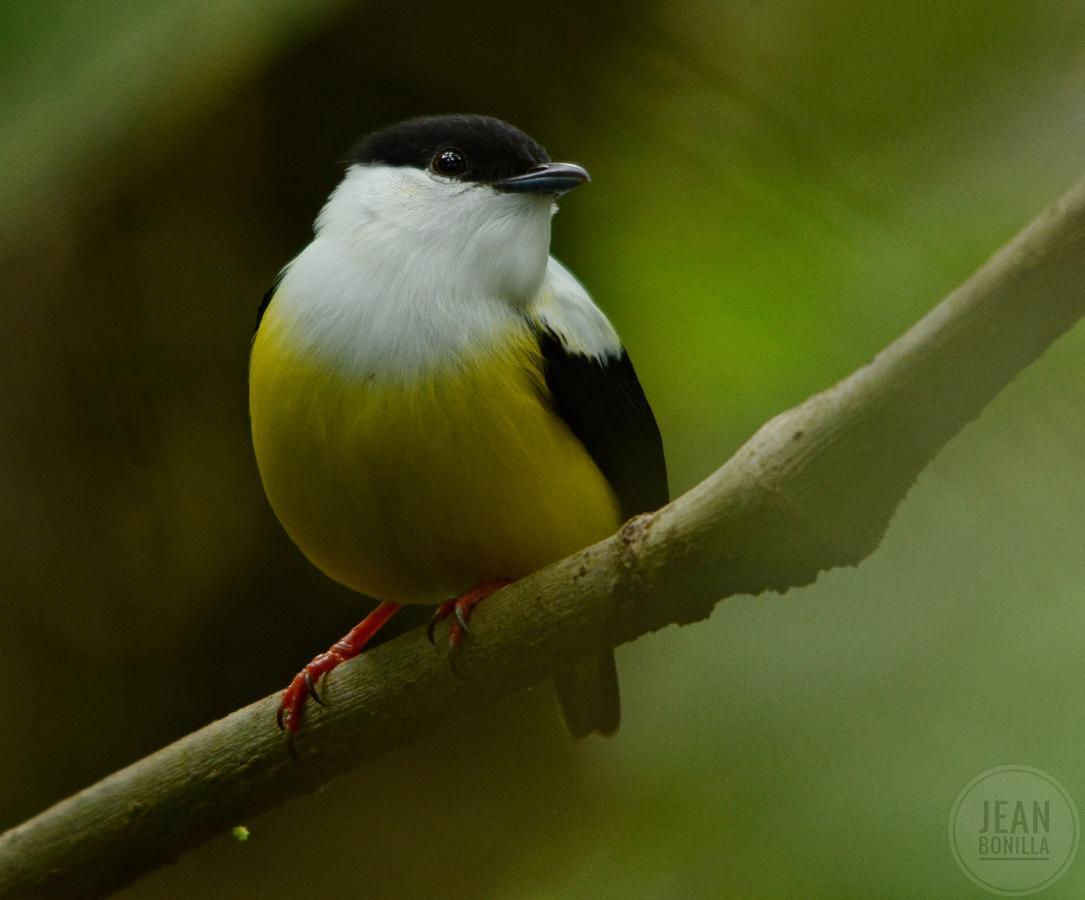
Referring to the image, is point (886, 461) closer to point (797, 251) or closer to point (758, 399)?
point (758, 399)

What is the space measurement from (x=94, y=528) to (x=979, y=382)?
3124mm

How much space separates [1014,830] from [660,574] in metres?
0.81

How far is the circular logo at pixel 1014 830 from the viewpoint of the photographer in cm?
92

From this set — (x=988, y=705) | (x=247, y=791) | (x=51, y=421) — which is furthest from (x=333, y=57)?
(x=988, y=705)

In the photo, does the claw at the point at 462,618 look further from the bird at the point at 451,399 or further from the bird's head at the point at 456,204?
the bird's head at the point at 456,204

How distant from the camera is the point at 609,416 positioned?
263cm

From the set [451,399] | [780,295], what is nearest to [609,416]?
[451,399]

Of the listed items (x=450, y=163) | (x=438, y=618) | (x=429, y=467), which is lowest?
(x=438, y=618)

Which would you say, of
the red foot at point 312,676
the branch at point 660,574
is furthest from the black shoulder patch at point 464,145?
the red foot at point 312,676

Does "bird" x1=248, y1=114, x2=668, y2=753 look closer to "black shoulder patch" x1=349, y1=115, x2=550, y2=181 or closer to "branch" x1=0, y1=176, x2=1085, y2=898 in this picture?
"black shoulder patch" x1=349, y1=115, x2=550, y2=181

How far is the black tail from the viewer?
109 inches

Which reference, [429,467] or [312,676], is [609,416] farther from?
[312,676]

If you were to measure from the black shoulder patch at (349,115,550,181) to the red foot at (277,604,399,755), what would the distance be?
1.10 m

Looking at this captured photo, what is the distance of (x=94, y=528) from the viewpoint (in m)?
3.73
